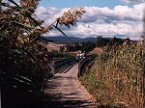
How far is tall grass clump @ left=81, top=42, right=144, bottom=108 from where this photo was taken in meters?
14.1

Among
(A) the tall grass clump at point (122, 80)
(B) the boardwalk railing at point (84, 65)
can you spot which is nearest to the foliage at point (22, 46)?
(A) the tall grass clump at point (122, 80)

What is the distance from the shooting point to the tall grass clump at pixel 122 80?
14148mm

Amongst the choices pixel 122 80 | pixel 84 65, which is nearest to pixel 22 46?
pixel 122 80

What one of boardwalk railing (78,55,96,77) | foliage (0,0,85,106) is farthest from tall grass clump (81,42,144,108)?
boardwalk railing (78,55,96,77)

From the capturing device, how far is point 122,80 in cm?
1612

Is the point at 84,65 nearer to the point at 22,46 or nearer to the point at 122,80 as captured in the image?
the point at 122,80

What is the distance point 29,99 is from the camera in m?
11.0

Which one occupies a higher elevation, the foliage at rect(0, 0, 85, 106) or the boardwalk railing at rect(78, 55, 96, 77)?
the foliage at rect(0, 0, 85, 106)

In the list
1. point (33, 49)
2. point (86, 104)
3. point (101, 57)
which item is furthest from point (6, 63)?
point (101, 57)

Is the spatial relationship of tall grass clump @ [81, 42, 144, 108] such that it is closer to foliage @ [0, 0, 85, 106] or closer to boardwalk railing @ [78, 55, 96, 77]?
foliage @ [0, 0, 85, 106]

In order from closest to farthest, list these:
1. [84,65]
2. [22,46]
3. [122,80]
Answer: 1. [22,46]
2. [122,80]
3. [84,65]

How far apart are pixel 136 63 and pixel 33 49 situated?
509 centimetres

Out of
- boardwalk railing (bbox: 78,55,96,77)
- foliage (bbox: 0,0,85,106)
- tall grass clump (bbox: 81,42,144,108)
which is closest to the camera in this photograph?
foliage (bbox: 0,0,85,106)

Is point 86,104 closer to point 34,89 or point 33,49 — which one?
point 34,89
